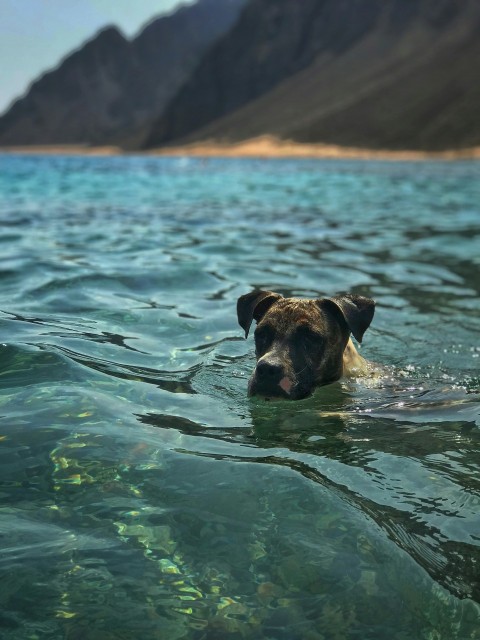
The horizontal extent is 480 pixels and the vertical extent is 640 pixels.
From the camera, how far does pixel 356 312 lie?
7016mm

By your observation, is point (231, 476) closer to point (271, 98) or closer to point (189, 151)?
point (189, 151)

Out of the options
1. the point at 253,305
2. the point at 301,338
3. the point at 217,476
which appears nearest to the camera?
the point at 217,476

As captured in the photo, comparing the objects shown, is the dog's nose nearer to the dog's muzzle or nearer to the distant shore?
the dog's muzzle

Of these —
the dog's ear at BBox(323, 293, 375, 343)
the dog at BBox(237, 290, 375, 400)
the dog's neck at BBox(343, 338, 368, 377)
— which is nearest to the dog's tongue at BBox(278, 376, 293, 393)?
the dog at BBox(237, 290, 375, 400)

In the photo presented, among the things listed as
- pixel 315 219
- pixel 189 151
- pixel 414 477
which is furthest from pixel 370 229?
pixel 189 151

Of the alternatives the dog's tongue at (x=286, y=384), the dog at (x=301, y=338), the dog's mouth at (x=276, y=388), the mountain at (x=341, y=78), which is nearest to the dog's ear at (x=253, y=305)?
the dog at (x=301, y=338)

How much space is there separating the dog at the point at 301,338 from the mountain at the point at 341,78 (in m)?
101

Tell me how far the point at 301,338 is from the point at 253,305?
2.52ft

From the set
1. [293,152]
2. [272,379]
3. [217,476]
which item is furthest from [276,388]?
[293,152]

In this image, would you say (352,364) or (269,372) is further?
(352,364)

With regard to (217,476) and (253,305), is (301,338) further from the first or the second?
(217,476)

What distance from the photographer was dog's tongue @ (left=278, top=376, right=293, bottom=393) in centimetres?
634

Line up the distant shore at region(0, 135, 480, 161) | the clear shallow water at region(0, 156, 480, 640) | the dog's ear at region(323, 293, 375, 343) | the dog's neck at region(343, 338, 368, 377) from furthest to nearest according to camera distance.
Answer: the distant shore at region(0, 135, 480, 161)
the dog's neck at region(343, 338, 368, 377)
the dog's ear at region(323, 293, 375, 343)
the clear shallow water at region(0, 156, 480, 640)

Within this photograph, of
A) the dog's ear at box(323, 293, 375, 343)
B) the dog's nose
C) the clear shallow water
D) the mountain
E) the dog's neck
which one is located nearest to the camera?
the clear shallow water
